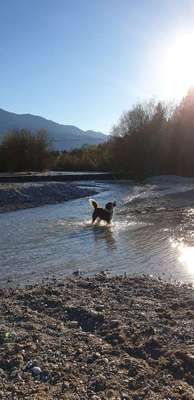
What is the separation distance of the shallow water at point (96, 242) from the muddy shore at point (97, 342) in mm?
1851

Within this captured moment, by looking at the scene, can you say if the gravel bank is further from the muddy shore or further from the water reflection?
the muddy shore

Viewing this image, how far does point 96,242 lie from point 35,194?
52.2 ft

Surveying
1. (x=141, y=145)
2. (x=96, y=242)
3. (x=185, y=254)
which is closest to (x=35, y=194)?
(x=96, y=242)

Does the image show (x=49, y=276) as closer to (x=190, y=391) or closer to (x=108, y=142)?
(x=190, y=391)

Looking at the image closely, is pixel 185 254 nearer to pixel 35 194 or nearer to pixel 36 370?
pixel 36 370

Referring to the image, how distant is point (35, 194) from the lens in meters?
30.8

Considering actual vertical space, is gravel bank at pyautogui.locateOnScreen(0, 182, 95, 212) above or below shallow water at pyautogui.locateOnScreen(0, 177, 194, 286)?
above

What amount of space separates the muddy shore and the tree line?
42.6 m

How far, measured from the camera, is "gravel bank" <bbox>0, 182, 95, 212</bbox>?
27.5m

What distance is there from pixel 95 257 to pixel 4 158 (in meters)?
45.3

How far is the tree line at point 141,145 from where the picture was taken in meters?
52.1

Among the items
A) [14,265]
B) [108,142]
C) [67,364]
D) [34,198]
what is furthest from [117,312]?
[108,142]

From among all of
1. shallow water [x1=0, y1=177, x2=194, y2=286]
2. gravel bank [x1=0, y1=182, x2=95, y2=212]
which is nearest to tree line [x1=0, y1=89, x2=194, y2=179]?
gravel bank [x1=0, y1=182, x2=95, y2=212]

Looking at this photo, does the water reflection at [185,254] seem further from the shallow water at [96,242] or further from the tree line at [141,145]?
the tree line at [141,145]
